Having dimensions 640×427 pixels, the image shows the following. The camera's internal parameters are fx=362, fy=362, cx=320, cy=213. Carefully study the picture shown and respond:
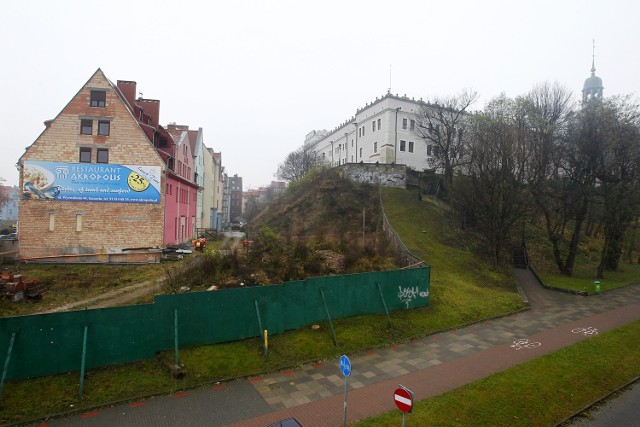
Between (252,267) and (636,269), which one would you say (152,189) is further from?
(636,269)

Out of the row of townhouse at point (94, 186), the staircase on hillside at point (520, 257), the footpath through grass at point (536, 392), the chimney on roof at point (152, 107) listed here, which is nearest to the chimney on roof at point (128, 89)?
the row of townhouse at point (94, 186)

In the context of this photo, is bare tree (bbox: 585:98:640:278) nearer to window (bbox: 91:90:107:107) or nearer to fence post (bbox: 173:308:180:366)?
fence post (bbox: 173:308:180:366)

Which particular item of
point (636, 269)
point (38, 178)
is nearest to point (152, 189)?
point (38, 178)

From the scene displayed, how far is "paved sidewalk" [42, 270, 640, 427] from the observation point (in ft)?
31.7

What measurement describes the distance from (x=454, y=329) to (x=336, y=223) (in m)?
20.3

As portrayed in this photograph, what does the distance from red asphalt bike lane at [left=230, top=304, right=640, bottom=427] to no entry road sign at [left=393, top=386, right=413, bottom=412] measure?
2.96 meters

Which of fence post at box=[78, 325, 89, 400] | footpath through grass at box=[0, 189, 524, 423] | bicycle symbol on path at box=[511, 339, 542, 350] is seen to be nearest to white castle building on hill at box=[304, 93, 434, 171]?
footpath through grass at box=[0, 189, 524, 423]

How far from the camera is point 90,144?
29.2 m

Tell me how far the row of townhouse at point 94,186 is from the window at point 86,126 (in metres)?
0.07

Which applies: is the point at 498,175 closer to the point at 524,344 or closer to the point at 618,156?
the point at 618,156

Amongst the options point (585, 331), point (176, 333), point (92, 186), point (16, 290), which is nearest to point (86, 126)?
point (92, 186)

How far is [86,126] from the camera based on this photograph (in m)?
29.3

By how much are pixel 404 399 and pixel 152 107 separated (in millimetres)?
37650

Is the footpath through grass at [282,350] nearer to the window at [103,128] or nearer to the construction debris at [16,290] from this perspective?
the construction debris at [16,290]
